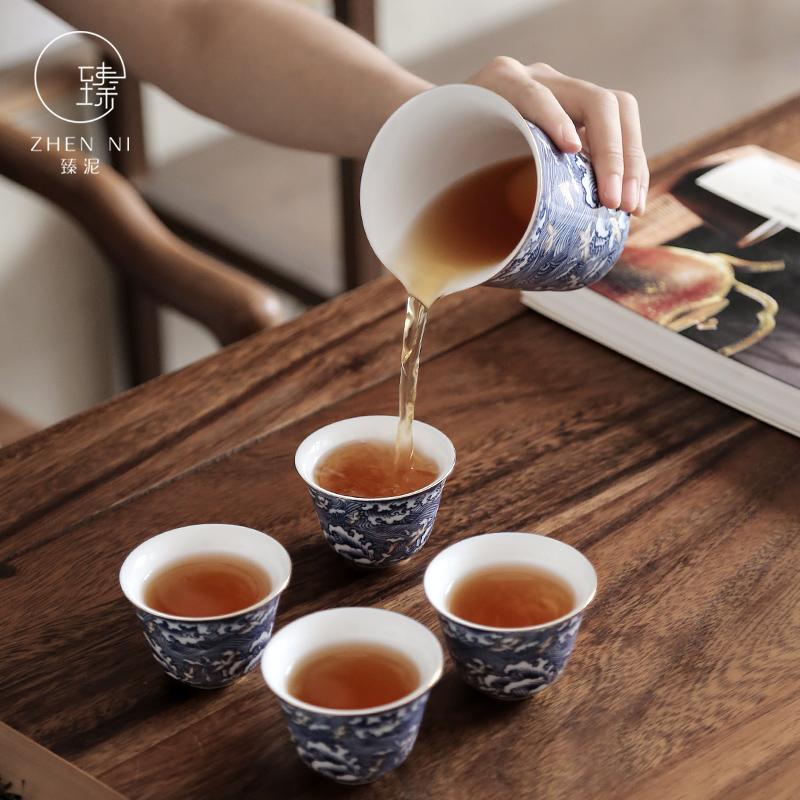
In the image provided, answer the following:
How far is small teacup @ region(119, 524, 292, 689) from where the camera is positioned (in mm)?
644

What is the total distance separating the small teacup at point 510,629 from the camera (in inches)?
24.9

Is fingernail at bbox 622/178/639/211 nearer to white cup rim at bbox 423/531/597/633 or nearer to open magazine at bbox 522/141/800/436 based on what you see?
open magazine at bbox 522/141/800/436

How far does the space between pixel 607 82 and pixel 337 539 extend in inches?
87.8

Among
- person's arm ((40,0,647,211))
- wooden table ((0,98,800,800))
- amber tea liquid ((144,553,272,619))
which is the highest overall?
person's arm ((40,0,647,211))

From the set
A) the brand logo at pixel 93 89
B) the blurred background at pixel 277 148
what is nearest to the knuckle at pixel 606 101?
the blurred background at pixel 277 148

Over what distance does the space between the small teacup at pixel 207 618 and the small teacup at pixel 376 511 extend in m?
0.06

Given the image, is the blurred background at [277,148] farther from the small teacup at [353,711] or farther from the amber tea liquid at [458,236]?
the small teacup at [353,711]

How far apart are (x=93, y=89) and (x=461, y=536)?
1.52 metres

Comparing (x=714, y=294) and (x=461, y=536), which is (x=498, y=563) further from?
(x=714, y=294)

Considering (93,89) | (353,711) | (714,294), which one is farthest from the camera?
(93,89)

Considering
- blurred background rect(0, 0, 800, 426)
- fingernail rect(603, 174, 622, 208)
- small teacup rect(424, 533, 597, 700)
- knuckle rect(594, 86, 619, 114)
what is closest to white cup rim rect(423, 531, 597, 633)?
small teacup rect(424, 533, 597, 700)

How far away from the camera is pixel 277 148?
2.46 meters

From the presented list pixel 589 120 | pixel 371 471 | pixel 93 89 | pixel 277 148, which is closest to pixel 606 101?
pixel 589 120

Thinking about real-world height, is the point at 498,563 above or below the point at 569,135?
below
